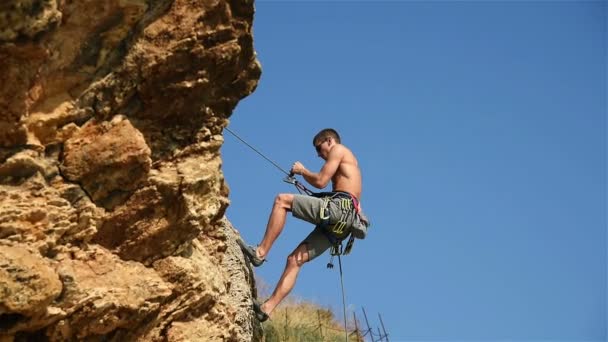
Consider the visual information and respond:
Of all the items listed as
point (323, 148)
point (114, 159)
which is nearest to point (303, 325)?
point (323, 148)

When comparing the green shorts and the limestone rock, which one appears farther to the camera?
the green shorts

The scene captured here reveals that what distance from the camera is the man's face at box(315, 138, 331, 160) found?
1223cm

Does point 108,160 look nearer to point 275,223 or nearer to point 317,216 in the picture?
point 275,223

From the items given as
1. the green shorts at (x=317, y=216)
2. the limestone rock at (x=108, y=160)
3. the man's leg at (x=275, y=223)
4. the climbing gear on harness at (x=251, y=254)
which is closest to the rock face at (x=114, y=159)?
the limestone rock at (x=108, y=160)

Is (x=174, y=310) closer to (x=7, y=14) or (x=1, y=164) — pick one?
(x=1, y=164)

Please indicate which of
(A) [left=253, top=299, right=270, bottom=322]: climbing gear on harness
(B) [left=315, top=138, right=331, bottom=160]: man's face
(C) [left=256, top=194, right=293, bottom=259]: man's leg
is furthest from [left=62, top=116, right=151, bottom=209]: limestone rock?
(B) [left=315, top=138, right=331, bottom=160]: man's face

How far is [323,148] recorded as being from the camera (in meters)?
12.3

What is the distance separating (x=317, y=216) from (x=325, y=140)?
4.57ft

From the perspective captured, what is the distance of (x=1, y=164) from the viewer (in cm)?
730

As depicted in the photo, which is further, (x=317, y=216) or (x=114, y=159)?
(x=317, y=216)

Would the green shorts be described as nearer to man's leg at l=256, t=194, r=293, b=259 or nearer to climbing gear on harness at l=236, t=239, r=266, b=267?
man's leg at l=256, t=194, r=293, b=259

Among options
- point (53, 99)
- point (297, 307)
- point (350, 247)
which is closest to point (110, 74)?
point (53, 99)

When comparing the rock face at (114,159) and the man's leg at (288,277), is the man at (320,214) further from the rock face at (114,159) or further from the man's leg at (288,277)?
the rock face at (114,159)

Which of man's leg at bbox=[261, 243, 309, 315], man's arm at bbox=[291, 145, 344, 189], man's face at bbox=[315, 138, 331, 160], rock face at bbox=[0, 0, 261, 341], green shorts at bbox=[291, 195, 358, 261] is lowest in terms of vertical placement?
rock face at bbox=[0, 0, 261, 341]
